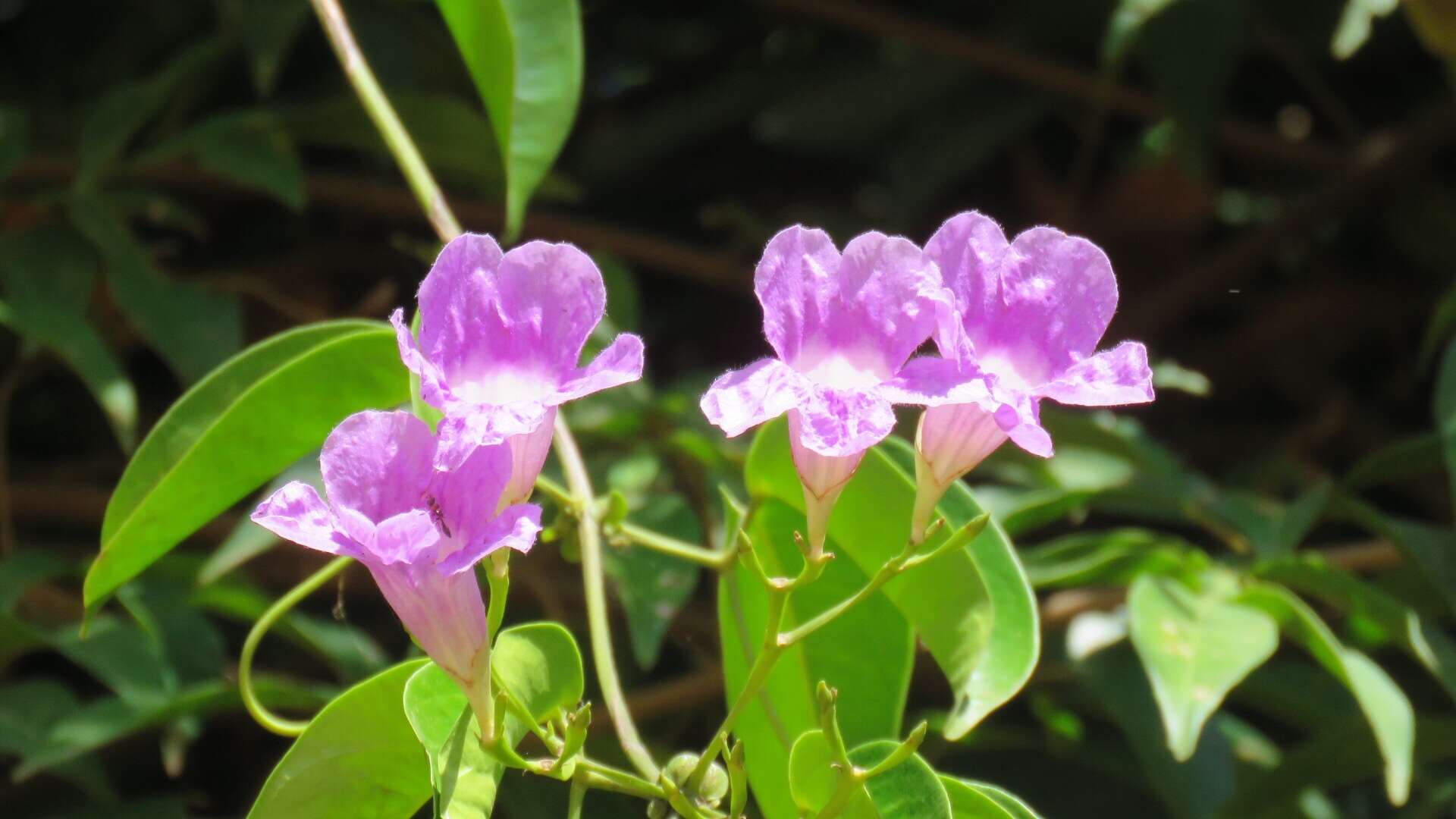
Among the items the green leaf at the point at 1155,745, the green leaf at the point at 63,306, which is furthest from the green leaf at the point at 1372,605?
the green leaf at the point at 63,306

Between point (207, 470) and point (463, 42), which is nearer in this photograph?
point (207, 470)

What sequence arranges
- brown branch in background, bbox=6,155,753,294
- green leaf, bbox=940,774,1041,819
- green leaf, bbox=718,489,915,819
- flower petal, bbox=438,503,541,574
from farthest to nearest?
brown branch in background, bbox=6,155,753,294
green leaf, bbox=718,489,915,819
green leaf, bbox=940,774,1041,819
flower petal, bbox=438,503,541,574

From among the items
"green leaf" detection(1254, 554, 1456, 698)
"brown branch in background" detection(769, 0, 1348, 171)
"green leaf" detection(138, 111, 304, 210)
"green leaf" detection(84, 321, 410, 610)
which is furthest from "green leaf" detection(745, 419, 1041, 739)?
"brown branch in background" detection(769, 0, 1348, 171)

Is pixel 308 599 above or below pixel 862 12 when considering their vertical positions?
below

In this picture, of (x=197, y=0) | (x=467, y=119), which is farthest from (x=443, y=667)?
(x=197, y=0)

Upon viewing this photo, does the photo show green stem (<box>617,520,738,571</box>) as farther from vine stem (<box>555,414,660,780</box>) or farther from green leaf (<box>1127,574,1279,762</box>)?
green leaf (<box>1127,574,1279,762</box>)

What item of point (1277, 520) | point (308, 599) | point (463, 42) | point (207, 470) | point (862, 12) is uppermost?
point (463, 42)

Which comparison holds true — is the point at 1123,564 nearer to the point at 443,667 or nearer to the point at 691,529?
the point at 691,529

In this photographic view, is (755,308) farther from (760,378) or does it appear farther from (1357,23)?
(760,378)
